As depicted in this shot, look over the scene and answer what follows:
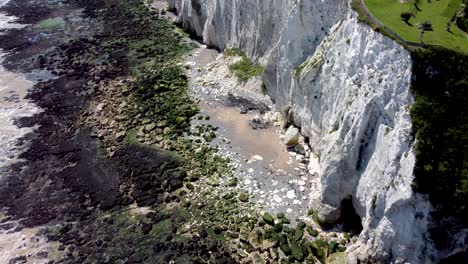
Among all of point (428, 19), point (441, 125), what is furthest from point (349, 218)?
point (428, 19)

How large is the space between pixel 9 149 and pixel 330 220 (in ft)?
123

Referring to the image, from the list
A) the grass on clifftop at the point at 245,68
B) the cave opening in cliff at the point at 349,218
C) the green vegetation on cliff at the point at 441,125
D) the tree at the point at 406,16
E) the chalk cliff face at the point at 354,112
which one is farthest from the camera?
the grass on clifftop at the point at 245,68

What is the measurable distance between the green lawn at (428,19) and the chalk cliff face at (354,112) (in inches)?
75.2

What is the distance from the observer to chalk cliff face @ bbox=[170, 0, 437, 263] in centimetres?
3114

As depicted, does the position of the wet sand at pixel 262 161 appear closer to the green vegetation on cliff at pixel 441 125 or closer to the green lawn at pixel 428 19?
the green vegetation on cliff at pixel 441 125

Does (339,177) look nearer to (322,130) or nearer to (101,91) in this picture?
(322,130)

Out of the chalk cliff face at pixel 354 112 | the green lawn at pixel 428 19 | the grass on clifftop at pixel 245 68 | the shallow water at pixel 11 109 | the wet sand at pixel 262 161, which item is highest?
the green lawn at pixel 428 19

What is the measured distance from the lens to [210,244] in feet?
124

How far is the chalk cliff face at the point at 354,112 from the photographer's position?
1226 inches

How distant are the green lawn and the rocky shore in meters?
17.4

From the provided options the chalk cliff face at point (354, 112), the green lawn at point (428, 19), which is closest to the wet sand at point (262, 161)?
the chalk cliff face at point (354, 112)

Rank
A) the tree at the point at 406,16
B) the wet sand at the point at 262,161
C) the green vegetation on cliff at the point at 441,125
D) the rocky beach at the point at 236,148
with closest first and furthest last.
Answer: the green vegetation on cliff at the point at 441,125 → the rocky beach at the point at 236,148 → the tree at the point at 406,16 → the wet sand at the point at 262,161

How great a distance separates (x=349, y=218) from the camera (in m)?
38.9

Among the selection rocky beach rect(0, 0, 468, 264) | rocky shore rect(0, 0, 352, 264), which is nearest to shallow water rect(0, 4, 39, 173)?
rocky beach rect(0, 0, 468, 264)
